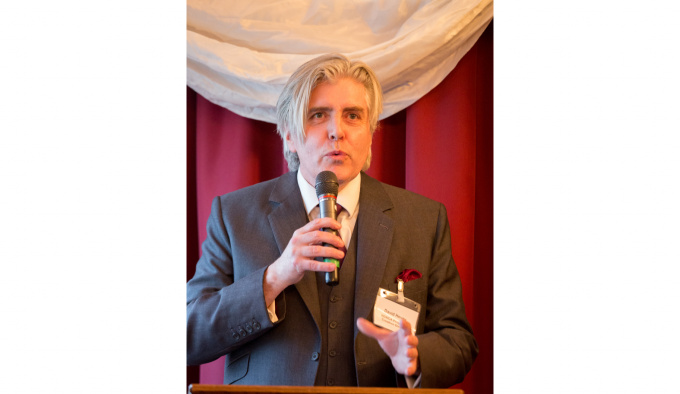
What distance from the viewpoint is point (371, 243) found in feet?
7.68

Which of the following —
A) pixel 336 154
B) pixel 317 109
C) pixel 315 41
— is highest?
pixel 315 41

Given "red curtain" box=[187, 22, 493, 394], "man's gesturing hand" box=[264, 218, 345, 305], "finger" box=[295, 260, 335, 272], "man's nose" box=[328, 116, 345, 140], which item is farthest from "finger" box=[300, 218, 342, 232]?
"red curtain" box=[187, 22, 493, 394]

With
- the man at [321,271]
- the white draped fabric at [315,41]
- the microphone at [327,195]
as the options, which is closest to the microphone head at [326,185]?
the microphone at [327,195]

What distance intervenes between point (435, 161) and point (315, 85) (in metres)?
0.66

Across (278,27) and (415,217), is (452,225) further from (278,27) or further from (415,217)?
(278,27)

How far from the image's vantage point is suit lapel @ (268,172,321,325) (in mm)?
2246

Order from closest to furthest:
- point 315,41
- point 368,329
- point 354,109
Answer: point 368,329 → point 354,109 → point 315,41

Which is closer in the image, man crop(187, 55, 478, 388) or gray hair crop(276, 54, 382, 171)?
man crop(187, 55, 478, 388)

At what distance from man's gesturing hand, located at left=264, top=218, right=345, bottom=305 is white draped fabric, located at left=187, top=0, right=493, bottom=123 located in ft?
2.85

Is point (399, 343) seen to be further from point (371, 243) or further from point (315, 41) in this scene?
point (315, 41)

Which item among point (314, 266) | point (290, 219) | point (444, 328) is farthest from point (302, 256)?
point (444, 328)

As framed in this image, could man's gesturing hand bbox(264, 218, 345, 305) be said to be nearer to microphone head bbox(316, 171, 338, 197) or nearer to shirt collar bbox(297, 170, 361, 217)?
microphone head bbox(316, 171, 338, 197)

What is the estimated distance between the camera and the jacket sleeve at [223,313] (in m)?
2.14

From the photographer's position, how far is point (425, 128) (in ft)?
9.02
